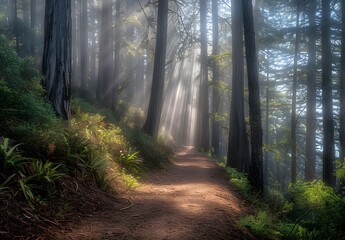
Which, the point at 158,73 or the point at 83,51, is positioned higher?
the point at 83,51

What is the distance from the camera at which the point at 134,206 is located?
5598mm

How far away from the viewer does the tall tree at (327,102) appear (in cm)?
1397

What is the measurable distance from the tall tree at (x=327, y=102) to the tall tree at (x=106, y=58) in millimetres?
13764

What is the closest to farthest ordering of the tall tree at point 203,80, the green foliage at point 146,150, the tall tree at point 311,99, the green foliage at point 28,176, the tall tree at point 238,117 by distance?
the green foliage at point 28,176, the green foliage at point 146,150, the tall tree at point 238,117, the tall tree at point 311,99, the tall tree at point 203,80

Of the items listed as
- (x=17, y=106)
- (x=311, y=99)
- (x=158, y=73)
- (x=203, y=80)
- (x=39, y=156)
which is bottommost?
(x=39, y=156)

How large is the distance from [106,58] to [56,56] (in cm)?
1061

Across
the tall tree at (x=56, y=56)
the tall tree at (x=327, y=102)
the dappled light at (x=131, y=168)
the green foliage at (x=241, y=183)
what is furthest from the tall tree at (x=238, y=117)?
the tall tree at (x=56, y=56)

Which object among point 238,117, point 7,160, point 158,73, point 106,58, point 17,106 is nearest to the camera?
point 7,160

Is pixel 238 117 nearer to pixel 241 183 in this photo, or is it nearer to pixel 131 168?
pixel 241 183

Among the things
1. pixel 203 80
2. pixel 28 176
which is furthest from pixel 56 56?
pixel 203 80

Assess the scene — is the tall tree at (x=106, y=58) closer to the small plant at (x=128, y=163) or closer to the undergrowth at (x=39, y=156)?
the undergrowth at (x=39, y=156)

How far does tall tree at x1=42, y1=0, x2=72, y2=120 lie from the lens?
28.0 ft

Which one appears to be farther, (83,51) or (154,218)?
(83,51)

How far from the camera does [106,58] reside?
62.1 feet
